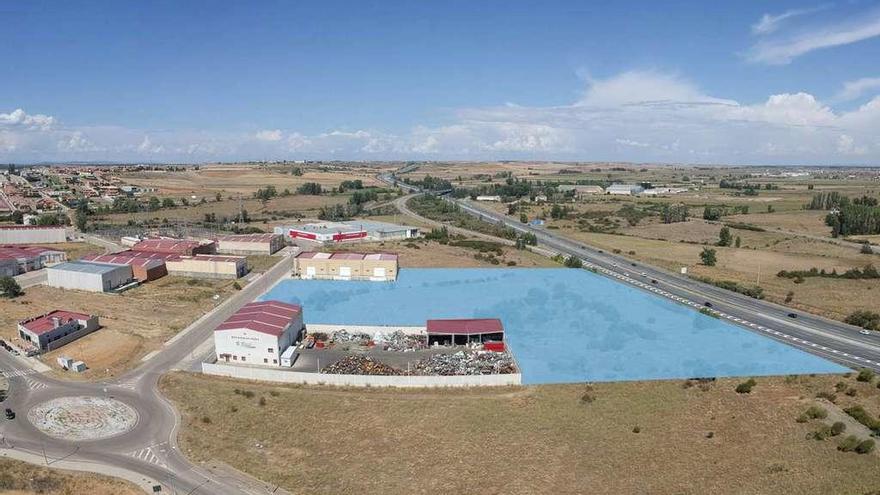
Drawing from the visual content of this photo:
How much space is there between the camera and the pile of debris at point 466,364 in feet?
97.0

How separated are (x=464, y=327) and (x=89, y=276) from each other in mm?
32614

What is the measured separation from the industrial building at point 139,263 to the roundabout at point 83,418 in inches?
993

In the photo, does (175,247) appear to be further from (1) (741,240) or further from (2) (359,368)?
(1) (741,240)

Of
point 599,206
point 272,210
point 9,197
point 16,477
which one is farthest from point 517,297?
point 9,197

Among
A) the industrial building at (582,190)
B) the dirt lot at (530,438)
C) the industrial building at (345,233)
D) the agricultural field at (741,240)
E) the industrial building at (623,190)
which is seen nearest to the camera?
the dirt lot at (530,438)

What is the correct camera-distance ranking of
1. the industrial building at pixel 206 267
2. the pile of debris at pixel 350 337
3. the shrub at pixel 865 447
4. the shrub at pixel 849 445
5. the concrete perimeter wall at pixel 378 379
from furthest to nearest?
the industrial building at pixel 206 267
the pile of debris at pixel 350 337
the concrete perimeter wall at pixel 378 379
the shrub at pixel 849 445
the shrub at pixel 865 447

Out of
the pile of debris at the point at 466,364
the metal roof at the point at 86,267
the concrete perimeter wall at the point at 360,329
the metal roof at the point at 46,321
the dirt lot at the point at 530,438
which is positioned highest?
the metal roof at the point at 86,267

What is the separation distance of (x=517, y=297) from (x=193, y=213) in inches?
2846

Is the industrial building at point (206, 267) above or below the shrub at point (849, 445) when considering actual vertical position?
above

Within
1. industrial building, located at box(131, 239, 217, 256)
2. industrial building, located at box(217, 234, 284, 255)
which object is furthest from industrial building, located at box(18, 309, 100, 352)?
industrial building, located at box(217, 234, 284, 255)

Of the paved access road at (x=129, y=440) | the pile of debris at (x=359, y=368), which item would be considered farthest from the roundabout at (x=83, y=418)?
the pile of debris at (x=359, y=368)

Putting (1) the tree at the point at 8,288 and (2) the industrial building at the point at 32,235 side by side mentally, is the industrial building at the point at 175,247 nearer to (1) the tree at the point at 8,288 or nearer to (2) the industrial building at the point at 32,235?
(1) the tree at the point at 8,288

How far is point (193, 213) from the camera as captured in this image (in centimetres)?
9675

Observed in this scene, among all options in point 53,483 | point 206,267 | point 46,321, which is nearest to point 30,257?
point 206,267
